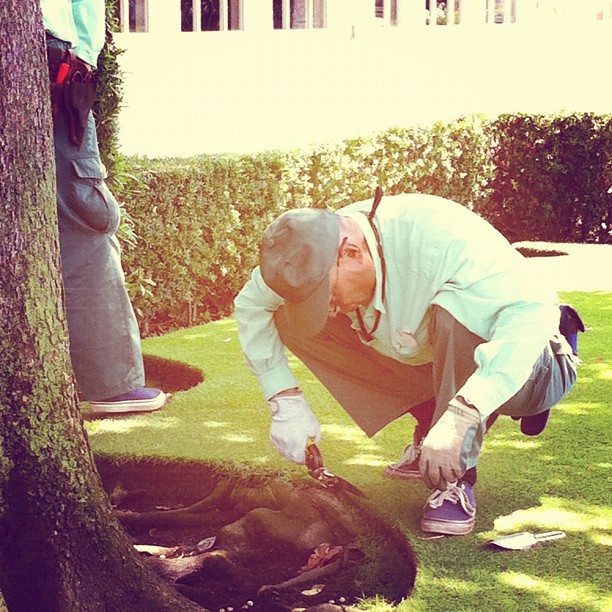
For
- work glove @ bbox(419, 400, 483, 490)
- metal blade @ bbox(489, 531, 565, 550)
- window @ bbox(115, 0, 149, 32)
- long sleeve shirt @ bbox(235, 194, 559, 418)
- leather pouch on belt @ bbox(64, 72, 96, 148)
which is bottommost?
metal blade @ bbox(489, 531, 565, 550)

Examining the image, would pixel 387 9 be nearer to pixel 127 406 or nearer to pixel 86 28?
pixel 127 406

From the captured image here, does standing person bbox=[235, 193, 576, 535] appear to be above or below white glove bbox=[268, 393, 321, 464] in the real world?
above

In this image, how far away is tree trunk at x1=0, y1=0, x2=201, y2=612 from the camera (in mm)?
3084

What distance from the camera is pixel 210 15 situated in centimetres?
1395

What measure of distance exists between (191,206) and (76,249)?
302cm

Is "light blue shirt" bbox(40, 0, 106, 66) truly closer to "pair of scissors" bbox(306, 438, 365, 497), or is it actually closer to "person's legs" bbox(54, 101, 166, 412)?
"person's legs" bbox(54, 101, 166, 412)

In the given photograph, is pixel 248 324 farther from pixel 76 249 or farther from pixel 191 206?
pixel 191 206

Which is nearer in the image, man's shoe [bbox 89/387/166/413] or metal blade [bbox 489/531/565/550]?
metal blade [bbox 489/531/565/550]

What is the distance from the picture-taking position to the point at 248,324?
4000 mm

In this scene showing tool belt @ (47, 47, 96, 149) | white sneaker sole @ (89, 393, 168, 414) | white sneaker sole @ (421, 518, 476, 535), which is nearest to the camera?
white sneaker sole @ (421, 518, 476, 535)

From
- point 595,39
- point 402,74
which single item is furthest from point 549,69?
point 402,74

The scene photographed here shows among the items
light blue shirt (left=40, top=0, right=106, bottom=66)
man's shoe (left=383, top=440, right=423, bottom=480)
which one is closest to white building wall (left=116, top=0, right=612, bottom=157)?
light blue shirt (left=40, top=0, right=106, bottom=66)

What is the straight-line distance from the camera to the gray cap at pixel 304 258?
3.46 m

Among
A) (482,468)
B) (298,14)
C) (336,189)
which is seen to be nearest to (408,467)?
(482,468)
